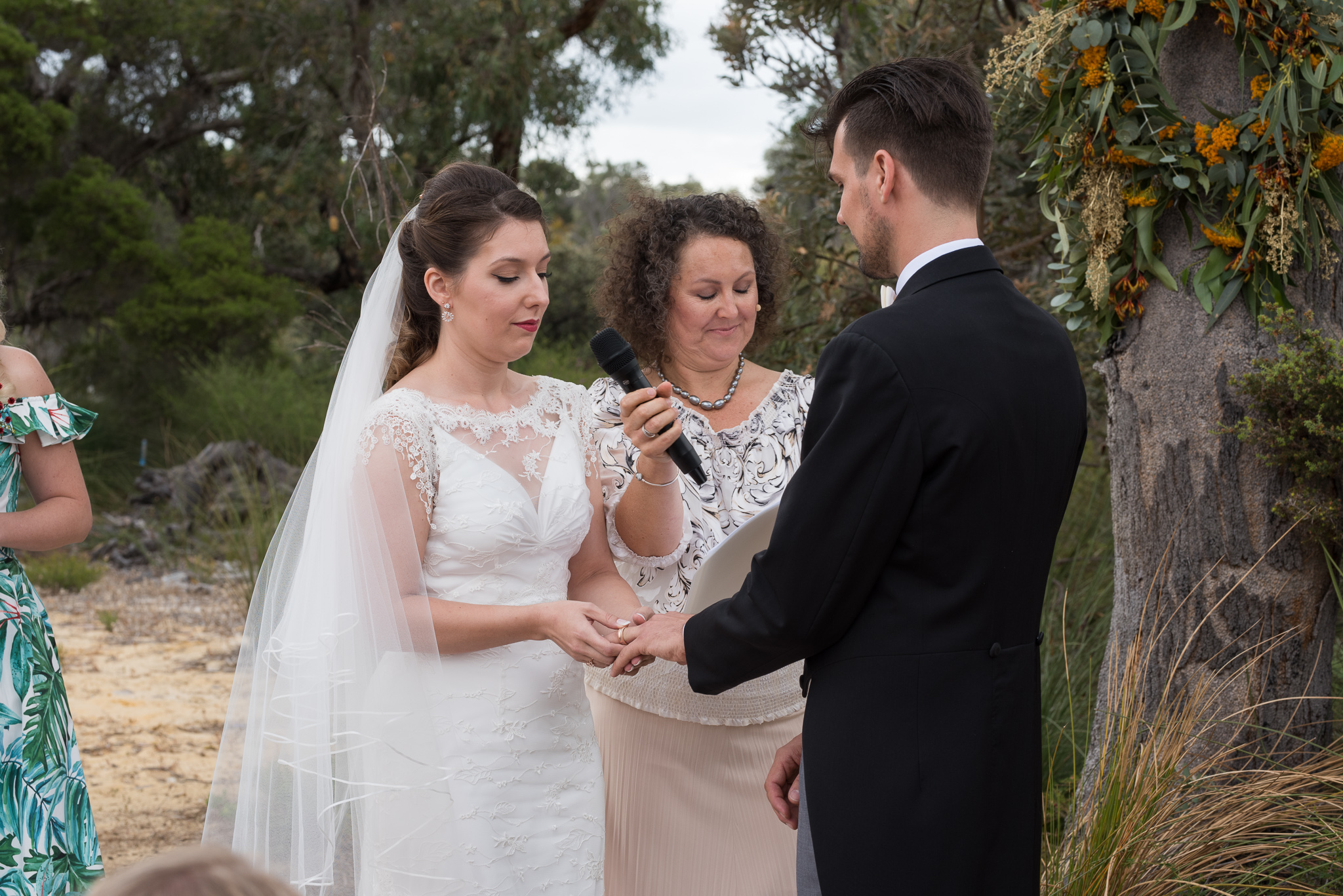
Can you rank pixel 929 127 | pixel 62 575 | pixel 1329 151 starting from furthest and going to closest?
1. pixel 62 575
2. pixel 1329 151
3. pixel 929 127

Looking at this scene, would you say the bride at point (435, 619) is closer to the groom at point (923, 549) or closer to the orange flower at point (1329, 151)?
the groom at point (923, 549)

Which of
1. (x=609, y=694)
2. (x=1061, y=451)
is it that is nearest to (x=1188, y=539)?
(x=1061, y=451)

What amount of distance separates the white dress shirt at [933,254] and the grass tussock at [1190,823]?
1403mm

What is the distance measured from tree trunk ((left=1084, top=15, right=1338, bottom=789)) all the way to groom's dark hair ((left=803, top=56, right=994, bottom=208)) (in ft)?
4.45

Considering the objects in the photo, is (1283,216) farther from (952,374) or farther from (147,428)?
(147,428)

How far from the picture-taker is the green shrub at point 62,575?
9.53 m

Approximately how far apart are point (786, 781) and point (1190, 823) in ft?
3.57

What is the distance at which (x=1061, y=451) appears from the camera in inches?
73.9

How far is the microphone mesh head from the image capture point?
230cm

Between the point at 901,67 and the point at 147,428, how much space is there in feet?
42.7

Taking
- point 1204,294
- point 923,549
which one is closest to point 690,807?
point 923,549

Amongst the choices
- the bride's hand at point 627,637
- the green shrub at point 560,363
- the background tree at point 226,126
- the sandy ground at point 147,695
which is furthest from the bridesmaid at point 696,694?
the background tree at point 226,126

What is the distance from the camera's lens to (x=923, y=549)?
5.77 feet

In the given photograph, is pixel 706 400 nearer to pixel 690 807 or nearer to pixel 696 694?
pixel 696 694
